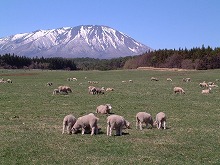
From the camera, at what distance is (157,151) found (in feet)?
52.3

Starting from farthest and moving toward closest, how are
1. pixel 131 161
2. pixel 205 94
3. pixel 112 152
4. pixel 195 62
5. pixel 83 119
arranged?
pixel 195 62
pixel 205 94
pixel 83 119
pixel 112 152
pixel 131 161

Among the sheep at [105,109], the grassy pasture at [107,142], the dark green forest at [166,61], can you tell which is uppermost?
the dark green forest at [166,61]

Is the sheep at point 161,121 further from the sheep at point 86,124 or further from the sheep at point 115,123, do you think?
the sheep at point 86,124

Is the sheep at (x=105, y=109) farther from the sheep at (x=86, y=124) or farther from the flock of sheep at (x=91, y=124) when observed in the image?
the sheep at (x=86, y=124)

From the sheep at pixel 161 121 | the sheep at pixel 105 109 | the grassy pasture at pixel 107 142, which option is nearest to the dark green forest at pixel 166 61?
the sheep at pixel 105 109

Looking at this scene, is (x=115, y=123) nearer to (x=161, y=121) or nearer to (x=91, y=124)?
(x=91, y=124)

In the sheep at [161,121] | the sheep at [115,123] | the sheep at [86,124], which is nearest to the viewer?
the sheep at [115,123]

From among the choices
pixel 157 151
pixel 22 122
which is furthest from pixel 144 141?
pixel 22 122

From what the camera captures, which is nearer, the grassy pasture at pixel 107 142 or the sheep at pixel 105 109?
the grassy pasture at pixel 107 142

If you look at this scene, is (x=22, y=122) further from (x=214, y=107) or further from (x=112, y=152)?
(x=214, y=107)

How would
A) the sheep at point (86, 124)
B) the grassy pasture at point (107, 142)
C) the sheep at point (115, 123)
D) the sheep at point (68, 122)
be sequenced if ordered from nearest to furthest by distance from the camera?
1. the grassy pasture at point (107, 142)
2. the sheep at point (115, 123)
3. the sheep at point (86, 124)
4. the sheep at point (68, 122)

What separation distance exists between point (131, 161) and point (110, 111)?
44.9ft

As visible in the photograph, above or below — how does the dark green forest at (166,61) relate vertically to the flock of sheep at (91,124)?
above

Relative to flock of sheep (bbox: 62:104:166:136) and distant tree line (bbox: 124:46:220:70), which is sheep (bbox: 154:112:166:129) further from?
distant tree line (bbox: 124:46:220:70)
